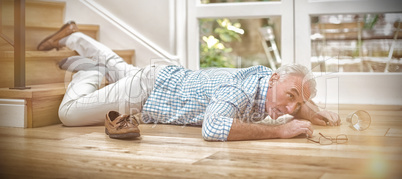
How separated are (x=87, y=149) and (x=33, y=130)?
0.63 m

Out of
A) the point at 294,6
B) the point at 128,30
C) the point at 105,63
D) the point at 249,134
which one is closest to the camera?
the point at 249,134

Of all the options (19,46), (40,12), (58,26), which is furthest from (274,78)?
(40,12)

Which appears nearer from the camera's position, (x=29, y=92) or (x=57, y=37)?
(x=29, y=92)

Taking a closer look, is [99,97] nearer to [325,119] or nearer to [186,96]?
[186,96]

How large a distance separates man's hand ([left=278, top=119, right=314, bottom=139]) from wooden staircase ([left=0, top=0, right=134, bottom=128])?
128cm

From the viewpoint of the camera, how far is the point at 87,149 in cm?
196

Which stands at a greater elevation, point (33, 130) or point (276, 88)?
point (276, 88)

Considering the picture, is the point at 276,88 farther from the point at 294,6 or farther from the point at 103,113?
the point at 294,6

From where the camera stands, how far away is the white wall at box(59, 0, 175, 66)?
360 centimetres

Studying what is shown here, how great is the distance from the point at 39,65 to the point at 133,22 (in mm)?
941

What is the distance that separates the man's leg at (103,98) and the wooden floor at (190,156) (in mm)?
208

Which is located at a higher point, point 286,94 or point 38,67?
point 38,67

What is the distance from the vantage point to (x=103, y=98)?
259 cm

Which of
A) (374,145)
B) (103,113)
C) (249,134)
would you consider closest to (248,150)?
(249,134)
